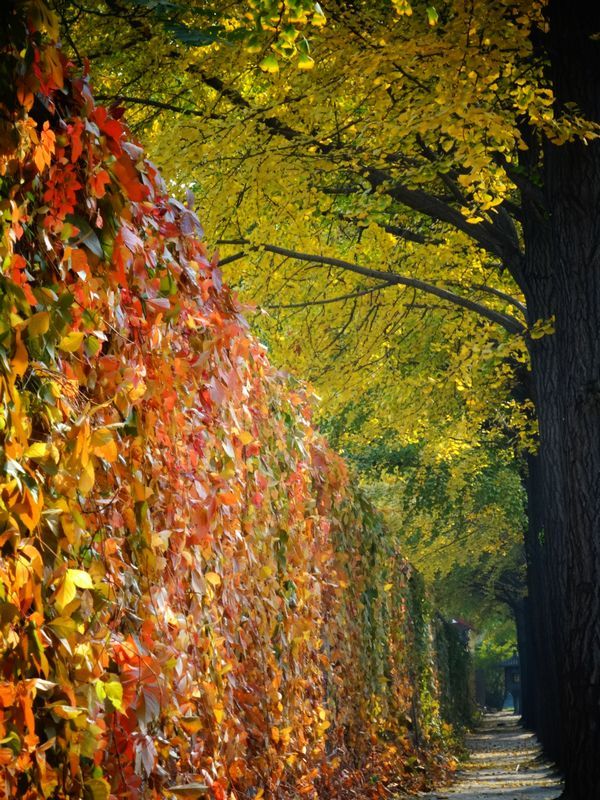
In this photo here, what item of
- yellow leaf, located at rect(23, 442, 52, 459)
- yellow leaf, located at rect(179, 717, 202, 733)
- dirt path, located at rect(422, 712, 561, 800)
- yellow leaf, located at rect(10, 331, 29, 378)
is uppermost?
yellow leaf, located at rect(10, 331, 29, 378)

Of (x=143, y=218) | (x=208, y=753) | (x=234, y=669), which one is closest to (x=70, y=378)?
(x=143, y=218)

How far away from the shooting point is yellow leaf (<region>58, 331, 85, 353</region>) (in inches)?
112

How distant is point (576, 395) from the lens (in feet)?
27.5

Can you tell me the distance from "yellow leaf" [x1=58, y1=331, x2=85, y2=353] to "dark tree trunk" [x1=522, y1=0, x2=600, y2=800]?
602cm

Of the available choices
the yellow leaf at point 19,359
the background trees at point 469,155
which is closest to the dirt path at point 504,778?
the background trees at point 469,155

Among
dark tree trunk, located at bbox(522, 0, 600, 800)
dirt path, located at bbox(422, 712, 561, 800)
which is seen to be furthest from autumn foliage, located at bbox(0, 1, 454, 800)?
dirt path, located at bbox(422, 712, 561, 800)

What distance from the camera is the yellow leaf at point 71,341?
112 inches

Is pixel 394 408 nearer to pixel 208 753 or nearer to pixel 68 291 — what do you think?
pixel 208 753

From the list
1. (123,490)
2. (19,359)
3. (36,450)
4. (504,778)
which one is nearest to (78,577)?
(36,450)

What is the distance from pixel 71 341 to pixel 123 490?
0.71m

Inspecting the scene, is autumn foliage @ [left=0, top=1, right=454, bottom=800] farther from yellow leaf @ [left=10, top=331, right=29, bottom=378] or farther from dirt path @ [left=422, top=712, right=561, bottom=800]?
dirt path @ [left=422, top=712, right=561, bottom=800]

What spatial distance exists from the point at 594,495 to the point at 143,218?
5.30 meters

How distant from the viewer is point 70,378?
3.06m

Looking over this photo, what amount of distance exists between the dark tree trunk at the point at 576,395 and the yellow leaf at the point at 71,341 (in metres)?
6.02
